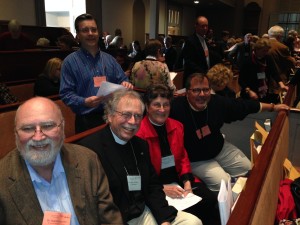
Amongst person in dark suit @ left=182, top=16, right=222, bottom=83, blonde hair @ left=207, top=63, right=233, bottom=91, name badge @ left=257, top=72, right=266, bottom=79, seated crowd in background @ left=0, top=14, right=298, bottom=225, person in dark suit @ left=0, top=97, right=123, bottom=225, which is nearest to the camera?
person in dark suit @ left=0, top=97, right=123, bottom=225

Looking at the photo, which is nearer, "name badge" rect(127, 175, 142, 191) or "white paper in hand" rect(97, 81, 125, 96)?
"name badge" rect(127, 175, 142, 191)

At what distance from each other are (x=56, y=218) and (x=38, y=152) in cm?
31

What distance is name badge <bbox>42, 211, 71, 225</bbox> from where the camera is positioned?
4.47 ft

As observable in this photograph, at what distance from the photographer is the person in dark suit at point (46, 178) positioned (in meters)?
1.33

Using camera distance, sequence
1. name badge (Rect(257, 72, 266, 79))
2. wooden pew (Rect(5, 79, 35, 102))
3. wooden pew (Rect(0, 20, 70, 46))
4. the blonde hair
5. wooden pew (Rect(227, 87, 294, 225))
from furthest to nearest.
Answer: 1. wooden pew (Rect(0, 20, 70, 46))
2. wooden pew (Rect(5, 79, 35, 102))
3. name badge (Rect(257, 72, 266, 79))
4. the blonde hair
5. wooden pew (Rect(227, 87, 294, 225))

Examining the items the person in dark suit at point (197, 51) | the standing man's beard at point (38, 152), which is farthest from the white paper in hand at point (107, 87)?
the person in dark suit at point (197, 51)

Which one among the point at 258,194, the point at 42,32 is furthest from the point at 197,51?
the point at 42,32

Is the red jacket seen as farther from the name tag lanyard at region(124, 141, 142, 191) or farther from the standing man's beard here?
the standing man's beard

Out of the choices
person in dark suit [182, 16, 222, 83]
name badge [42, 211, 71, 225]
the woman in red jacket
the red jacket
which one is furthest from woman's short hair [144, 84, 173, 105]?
person in dark suit [182, 16, 222, 83]

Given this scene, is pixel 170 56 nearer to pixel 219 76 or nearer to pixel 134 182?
pixel 219 76

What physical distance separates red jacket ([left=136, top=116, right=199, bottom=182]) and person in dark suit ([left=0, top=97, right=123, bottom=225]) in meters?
0.70

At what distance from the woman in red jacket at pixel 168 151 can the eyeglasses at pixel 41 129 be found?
877mm

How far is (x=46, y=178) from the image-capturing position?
4.79ft

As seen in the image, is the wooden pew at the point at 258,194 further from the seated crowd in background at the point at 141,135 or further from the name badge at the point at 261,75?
the name badge at the point at 261,75
